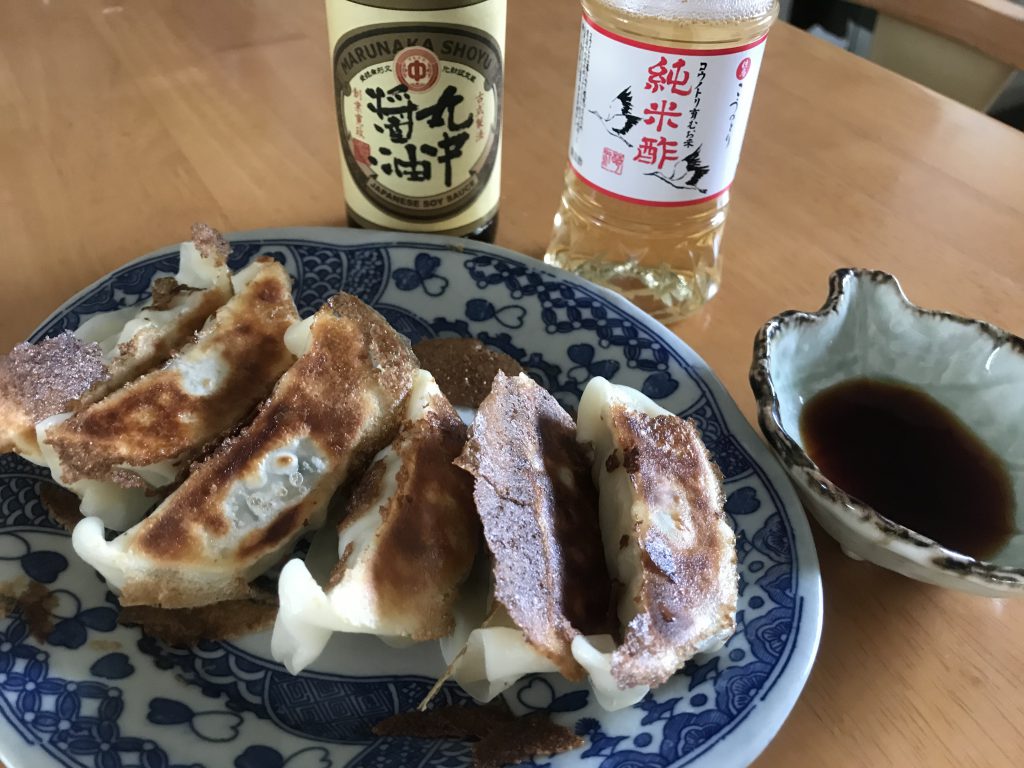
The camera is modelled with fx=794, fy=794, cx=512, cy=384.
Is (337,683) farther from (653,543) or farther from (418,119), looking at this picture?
(418,119)

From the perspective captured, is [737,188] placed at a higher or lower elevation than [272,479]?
lower

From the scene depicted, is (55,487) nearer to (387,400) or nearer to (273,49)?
(387,400)

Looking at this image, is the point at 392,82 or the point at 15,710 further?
the point at 392,82

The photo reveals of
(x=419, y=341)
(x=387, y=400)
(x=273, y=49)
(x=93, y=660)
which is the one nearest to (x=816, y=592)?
(x=387, y=400)

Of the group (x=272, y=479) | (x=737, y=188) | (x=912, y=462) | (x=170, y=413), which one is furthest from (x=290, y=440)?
(x=737, y=188)

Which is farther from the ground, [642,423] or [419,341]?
[642,423]

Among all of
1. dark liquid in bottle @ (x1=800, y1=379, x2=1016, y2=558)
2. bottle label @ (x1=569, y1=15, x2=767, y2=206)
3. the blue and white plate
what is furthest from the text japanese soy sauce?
dark liquid in bottle @ (x1=800, y1=379, x2=1016, y2=558)
